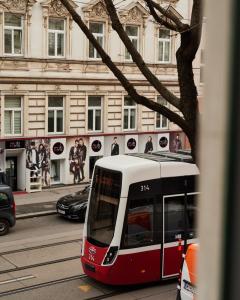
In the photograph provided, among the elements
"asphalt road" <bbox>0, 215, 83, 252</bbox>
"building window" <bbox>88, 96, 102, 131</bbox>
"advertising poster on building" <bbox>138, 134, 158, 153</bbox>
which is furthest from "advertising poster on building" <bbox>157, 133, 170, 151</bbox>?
"asphalt road" <bbox>0, 215, 83, 252</bbox>

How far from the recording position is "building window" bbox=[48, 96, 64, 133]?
23172 millimetres

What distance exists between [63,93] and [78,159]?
2.85 m

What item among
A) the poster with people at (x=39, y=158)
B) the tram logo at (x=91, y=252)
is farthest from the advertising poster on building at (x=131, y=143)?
the tram logo at (x=91, y=252)

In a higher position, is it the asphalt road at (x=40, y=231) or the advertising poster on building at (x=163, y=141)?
the advertising poster on building at (x=163, y=141)

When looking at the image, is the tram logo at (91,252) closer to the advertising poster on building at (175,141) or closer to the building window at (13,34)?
the building window at (13,34)

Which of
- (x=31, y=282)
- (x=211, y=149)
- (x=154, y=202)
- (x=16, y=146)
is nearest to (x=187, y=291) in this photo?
(x=154, y=202)

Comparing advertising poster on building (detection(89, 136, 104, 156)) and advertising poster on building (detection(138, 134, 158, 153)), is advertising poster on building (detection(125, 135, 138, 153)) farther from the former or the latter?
advertising poster on building (detection(89, 136, 104, 156))

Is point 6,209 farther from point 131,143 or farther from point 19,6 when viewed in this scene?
point 131,143

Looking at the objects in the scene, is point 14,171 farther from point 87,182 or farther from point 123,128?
point 123,128

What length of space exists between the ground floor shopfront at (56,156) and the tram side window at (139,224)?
11.9m

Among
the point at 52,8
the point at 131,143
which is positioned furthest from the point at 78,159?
the point at 52,8

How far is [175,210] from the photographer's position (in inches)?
429

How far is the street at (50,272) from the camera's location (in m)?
10.7

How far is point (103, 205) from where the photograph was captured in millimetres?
10695
